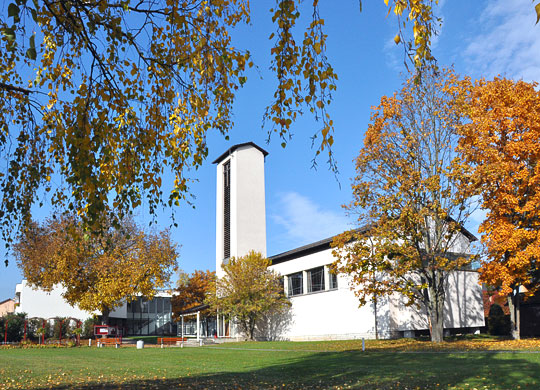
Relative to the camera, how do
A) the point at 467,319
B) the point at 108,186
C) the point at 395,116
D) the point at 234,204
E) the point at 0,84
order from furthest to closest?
the point at 234,204 → the point at 467,319 → the point at 395,116 → the point at 0,84 → the point at 108,186

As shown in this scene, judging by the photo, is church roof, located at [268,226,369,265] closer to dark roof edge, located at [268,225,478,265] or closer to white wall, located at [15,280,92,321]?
dark roof edge, located at [268,225,478,265]

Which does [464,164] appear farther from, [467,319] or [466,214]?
[467,319]

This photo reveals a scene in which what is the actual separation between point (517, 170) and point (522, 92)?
4.44m

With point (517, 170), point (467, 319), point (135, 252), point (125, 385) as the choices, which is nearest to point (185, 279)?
point (135, 252)

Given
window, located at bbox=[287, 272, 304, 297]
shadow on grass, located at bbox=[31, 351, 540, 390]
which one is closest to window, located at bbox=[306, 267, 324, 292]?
window, located at bbox=[287, 272, 304, 297]

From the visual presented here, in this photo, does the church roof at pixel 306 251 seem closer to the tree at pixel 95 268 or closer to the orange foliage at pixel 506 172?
the tree at pixel 95 268

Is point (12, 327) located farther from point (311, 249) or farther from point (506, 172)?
point (506, 172)

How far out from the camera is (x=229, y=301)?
Answer: 38.4 meters

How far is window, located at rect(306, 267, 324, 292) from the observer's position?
3688 centimetres

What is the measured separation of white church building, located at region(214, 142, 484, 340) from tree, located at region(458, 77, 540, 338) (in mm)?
6133

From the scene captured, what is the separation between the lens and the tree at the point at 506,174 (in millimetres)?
21859

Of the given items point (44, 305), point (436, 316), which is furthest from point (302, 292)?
point (44, 305)

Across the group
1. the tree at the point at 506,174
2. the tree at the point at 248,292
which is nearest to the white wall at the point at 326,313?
the tree at the point at 248,292

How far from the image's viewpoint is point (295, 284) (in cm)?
4047
